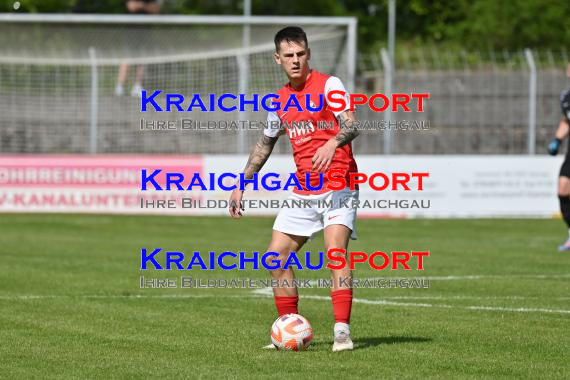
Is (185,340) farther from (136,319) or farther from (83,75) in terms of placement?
(83,75)

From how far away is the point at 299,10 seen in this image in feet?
177

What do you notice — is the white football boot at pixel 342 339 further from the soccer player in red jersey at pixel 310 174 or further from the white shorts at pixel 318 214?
the white shorts at pixel 318 214

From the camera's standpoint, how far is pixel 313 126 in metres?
7.95

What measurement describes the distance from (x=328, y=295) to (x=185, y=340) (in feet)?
10.1

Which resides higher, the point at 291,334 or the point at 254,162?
the point at 254,162

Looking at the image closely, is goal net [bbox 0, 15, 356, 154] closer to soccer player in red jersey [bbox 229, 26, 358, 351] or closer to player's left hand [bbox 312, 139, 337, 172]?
soccer player in red jersey [bbox 229, 26, 358, 351]

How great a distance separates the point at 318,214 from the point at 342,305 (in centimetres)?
64

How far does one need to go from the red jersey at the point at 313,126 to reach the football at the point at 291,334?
2.80 ft

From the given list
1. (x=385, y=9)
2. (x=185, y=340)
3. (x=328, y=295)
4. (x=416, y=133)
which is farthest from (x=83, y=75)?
(x=385, y=9)

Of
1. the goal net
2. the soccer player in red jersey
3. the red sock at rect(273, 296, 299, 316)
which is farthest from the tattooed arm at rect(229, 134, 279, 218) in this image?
the goal net

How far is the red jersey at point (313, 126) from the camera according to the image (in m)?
7.93

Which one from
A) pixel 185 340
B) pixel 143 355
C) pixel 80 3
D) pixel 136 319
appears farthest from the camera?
pixel 80 3

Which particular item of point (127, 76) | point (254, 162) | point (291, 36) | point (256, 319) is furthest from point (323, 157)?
point (127, 76)

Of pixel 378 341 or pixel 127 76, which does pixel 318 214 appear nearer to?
pixel 378 341
